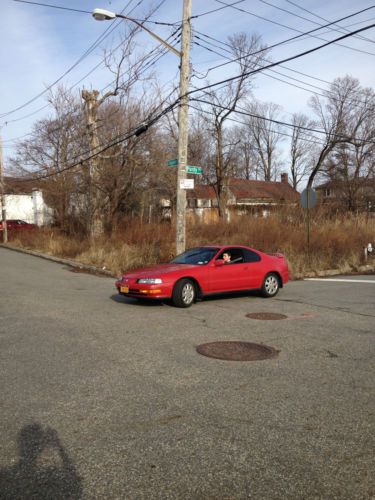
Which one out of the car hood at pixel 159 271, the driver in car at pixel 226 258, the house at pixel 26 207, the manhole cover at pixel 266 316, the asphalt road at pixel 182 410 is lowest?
the asphalt road at pixel 182 410

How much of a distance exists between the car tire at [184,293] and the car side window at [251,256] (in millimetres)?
1823

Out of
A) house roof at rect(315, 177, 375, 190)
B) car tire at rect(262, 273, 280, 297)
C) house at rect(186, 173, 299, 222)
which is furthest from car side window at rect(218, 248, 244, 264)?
house roof at rect(315, 177, 375, 190)

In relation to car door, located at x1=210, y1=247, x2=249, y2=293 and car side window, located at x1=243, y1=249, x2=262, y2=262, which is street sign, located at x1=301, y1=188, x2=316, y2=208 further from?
car door, located at x1=210, y1=247, x2=249, y2=293

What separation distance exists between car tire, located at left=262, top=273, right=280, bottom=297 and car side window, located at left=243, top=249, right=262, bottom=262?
19.7 inches

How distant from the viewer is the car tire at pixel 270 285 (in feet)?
38.3

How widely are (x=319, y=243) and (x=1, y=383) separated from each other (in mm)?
17038

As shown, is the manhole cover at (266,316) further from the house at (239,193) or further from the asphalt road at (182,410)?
the house at (239,193)

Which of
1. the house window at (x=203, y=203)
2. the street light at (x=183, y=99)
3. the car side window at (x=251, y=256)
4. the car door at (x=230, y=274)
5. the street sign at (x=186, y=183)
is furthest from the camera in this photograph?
the house window at (x=203, y=203)

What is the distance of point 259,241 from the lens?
2084 cm

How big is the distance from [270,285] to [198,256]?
200cm

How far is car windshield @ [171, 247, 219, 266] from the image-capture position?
11.0 metres

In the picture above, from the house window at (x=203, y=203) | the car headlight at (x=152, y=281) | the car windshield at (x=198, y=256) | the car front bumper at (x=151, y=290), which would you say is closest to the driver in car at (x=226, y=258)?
the car windshield at (x=198, y=256)

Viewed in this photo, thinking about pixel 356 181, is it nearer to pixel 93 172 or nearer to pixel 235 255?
pixel 93 172

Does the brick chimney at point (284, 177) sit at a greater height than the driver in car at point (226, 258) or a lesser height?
greater
